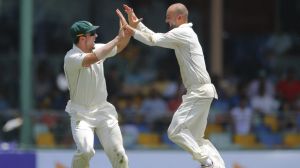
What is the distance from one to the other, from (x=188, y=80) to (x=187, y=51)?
290 millimetres

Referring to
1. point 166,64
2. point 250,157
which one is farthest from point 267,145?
point 166,64

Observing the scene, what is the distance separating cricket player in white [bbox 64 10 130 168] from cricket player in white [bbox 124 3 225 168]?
38cm

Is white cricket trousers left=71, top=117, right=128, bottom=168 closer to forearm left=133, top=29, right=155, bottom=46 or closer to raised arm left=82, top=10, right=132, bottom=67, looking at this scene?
raised arm left=82, top=10, right=132, bottom=67

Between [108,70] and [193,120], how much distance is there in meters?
6.60

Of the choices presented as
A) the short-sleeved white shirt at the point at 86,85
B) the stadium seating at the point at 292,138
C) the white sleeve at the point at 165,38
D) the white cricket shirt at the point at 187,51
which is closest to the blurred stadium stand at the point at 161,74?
the stadium seating at the point at 292,138

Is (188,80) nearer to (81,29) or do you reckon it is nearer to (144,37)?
(144,37)

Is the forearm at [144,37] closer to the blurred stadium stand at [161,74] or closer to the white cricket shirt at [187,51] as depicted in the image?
the white cricket shirt at [187,51]

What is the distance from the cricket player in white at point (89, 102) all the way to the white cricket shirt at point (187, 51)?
275 millimetres

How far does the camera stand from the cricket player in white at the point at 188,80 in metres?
11.1

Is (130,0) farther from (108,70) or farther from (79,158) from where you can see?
(79,158)

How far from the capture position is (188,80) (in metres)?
11.2

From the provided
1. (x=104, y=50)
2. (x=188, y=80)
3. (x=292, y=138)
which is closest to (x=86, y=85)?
(x=104, y=50)

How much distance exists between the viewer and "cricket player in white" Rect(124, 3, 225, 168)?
11.1 meters

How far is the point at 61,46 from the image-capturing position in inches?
706
